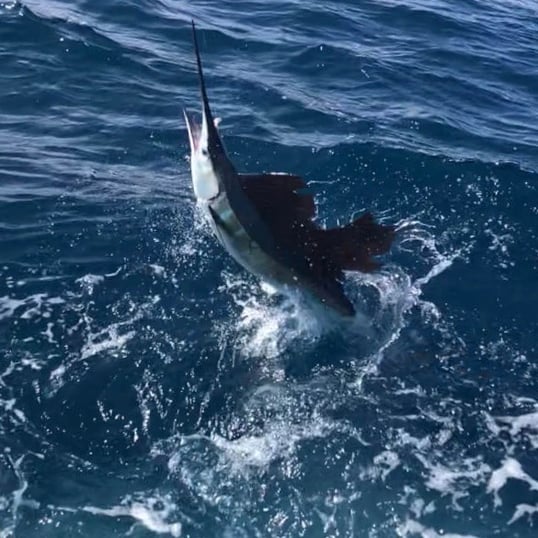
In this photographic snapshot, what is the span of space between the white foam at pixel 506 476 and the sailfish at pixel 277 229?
1521 mm

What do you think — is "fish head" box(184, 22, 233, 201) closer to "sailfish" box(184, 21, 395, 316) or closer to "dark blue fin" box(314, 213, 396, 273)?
"sailfish" box(184, 21, 395, 316)

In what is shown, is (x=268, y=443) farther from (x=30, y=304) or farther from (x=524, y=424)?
(x=30, y=304)

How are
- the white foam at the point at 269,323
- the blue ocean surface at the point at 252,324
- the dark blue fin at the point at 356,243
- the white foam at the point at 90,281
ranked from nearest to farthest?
the blue ocean surface at the point at 252,324 → the dark blue fin at the point at 356,243 → the white foam at the point at 269,323 → the white foam at the point at 90,281

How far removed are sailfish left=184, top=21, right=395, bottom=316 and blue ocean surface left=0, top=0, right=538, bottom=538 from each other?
1.55 ft

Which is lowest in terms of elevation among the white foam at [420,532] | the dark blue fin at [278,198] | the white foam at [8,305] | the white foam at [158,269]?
the white foam at [420,532]

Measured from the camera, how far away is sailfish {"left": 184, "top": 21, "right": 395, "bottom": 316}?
4.90 meters

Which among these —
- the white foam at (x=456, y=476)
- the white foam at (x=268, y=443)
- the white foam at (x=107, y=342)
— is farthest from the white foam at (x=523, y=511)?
the white foam at (x=107, y=342)

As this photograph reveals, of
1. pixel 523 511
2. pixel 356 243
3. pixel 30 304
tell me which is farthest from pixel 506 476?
pixel 30 304

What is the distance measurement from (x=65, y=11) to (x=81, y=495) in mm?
9650

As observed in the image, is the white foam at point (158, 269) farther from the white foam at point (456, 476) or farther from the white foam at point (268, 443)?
the white foam at point (456, 476)

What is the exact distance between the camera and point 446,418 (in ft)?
17.5

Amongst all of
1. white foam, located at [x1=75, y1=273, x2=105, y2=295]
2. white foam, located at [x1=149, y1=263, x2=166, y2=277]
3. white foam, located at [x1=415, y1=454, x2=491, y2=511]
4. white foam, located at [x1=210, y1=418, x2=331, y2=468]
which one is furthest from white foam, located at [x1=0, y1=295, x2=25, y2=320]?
white foam, located at [x1=415, y1=454, x2=491, y2=511]

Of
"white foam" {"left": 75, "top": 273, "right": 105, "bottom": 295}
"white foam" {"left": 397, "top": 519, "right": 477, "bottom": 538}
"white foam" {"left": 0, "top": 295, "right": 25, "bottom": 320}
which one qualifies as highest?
"white foam" {"left": 75, "top": 273, "right": 105, "bottom": 295}

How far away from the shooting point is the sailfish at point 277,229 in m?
4.90
